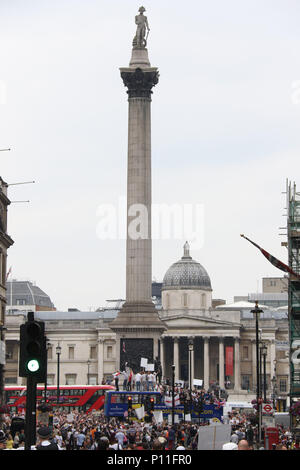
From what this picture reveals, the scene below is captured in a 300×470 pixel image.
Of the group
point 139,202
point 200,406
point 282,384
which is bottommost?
point 200,406

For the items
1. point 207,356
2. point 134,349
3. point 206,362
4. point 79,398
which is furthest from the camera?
point 207,356

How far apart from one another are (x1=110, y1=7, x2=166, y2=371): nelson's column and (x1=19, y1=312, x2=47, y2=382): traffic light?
89475mm

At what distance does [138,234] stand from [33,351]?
92.3m

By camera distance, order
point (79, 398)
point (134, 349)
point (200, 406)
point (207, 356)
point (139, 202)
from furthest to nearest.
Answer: point (207, 356) < point (139, 202) < point (134, 349) < point (79, 398) < point (200, 406)

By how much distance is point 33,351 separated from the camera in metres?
20.6

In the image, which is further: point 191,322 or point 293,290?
point 191,322

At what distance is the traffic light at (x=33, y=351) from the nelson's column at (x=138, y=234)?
294ft

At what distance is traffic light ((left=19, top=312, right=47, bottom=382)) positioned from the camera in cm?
2064

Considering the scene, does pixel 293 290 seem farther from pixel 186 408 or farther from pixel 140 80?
pixel 140 80

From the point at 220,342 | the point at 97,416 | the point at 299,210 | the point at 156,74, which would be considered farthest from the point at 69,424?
the point at 220,342

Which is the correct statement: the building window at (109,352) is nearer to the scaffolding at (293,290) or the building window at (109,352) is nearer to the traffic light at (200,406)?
the scaffolding at (293,290)

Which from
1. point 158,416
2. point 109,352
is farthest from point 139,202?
point 109,352

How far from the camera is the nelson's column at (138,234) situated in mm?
110625

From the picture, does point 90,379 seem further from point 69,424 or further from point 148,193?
point 69,424
